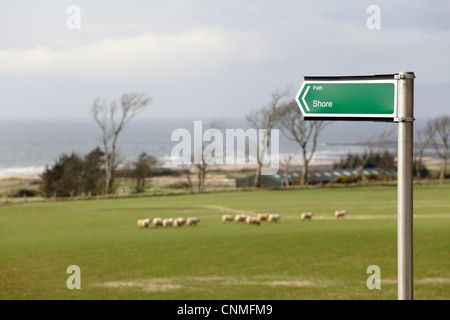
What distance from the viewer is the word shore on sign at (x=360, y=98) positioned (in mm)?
1771

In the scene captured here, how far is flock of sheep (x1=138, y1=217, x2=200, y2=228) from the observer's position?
1052 centimetres

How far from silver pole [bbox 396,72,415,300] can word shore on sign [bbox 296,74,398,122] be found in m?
0.03

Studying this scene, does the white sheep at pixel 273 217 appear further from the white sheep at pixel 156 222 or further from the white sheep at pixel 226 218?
the white sheep at pixel 156 222

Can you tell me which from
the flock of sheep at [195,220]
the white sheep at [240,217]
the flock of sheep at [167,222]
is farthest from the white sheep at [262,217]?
the flock of sheep at [167,222]

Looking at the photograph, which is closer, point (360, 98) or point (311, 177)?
point (360, 98)

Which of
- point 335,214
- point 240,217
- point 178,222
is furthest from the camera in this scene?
point 335,214

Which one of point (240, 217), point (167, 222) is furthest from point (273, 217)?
point (167, 222)

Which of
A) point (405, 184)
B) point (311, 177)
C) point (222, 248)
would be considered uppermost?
point (405, 184)

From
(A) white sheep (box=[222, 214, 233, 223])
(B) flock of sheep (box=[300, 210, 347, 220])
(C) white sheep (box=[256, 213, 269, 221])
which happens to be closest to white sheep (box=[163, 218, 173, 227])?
(A) white sheep (box=[222, 214, 233, 223])

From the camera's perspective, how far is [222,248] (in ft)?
30.6

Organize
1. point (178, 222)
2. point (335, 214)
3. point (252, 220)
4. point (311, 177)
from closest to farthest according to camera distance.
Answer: point (178, 222) → point (252, 220) → point (335, 214) → point (311, 177)

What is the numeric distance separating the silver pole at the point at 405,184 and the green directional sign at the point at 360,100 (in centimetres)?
3

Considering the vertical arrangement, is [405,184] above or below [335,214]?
above

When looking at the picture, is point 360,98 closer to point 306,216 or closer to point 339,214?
point 306,216
